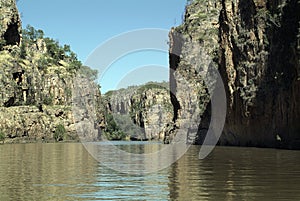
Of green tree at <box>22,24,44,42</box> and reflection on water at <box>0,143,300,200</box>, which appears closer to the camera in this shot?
reflection on water at <box>0,143,300,200</box>

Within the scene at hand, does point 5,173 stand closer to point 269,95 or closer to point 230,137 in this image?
point 269,95

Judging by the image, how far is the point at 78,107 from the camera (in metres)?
136

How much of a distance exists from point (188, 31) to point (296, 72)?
5397cm

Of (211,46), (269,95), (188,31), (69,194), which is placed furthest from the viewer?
(188,31)

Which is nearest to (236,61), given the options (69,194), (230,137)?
(230,137)

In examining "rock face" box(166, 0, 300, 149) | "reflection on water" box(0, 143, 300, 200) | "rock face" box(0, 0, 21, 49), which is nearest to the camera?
"reflection on water" box(0, 143, 300, 200)

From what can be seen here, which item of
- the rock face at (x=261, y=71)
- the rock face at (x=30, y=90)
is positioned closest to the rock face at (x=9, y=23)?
the rock face at (x=30, y=90)

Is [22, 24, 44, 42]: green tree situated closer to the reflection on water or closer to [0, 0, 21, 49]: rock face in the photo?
[0, 0, 21, 49]: rock face

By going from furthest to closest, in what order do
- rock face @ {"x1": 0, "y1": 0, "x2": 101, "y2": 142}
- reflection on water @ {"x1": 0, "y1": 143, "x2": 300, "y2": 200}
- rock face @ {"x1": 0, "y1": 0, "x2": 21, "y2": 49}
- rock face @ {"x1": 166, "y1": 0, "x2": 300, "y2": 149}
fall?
rock face @ {"x1": 0, "y1": 0, "x2": 21, "y2": 49} < rock face @ {"x1": 0, "y1": 0, "x2": 101, "y2": 142} < rock face @ {"x1": 166, "y1": 0, "x2": 300, "y2": 149} < reflection on water @ {"x1": 0, "y1": 143, "x2": 300, "y2": 200}

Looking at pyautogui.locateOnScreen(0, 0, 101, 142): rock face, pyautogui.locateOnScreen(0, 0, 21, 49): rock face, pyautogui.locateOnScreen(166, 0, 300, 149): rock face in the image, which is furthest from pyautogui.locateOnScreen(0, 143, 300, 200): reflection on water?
pyautogui.locateOnScreen(0, 0, 21, 49): rock face

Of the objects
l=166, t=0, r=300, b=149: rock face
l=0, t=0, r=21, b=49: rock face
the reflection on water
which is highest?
l=0, t=0, r=21, b=49: rock face

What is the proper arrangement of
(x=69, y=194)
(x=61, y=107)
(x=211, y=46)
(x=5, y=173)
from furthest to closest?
(x=61, y=107) < (x=211, y=46) < (x=5, y=173) < (x=69, y=194)

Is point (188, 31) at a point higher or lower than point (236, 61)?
higher

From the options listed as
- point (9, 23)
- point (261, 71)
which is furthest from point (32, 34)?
point (261, 71)
